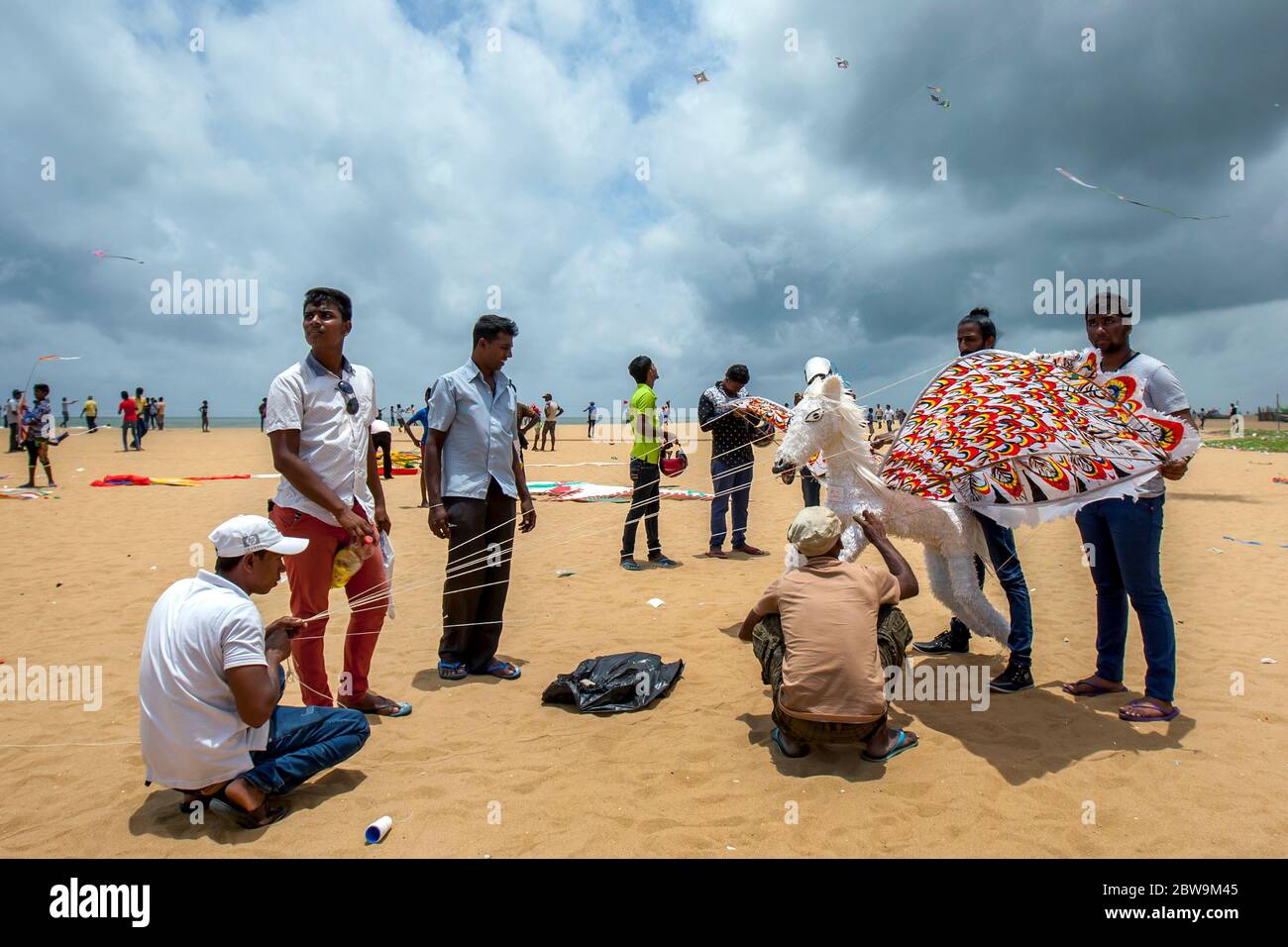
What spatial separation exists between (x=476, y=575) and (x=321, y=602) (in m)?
1.10

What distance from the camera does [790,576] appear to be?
11.8 feet

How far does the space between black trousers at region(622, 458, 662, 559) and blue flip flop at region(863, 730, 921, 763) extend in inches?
176

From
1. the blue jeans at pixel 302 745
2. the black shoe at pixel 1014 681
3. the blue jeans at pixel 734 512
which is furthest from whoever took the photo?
the blue jeans at pixel 734 512

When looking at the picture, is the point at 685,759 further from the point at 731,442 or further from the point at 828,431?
the point at 731,442

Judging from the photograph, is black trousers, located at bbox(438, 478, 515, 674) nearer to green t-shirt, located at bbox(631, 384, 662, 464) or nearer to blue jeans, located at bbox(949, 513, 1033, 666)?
green t-shirt, located at bbox(631, 384, 662, 464)

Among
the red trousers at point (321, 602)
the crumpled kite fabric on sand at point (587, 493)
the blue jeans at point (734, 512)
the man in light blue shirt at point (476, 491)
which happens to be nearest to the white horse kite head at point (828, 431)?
the man in light blue shirt at point (476, 491)

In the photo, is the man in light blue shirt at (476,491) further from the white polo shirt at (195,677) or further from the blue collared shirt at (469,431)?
the white polo shirt at (195,677)

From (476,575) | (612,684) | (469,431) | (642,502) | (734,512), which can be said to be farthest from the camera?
(734,512)

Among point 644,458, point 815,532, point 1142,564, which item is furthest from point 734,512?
point 815,532

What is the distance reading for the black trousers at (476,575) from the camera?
4.59 metres

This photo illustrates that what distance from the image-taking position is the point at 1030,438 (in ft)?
12.6

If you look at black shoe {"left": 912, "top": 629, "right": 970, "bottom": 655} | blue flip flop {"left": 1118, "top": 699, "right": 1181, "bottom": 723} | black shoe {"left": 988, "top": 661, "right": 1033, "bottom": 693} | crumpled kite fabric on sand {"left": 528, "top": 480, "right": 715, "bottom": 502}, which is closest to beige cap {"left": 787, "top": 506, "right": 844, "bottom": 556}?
black shoe {"left": 988, "top": 661, "right": 1033, "bottom": 693}

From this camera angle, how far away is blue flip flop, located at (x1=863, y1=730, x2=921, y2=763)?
11.7 feet

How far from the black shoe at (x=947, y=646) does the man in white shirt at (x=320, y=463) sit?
388cm
